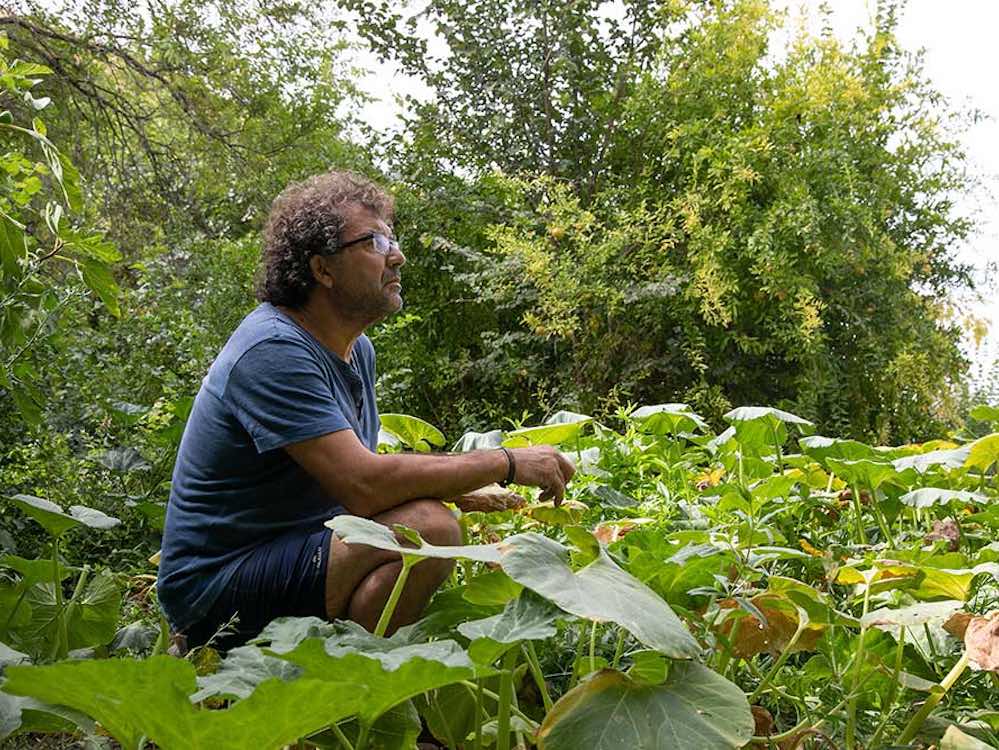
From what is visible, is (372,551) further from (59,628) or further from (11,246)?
(11,246)

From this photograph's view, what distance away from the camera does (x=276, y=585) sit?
2.02 meters

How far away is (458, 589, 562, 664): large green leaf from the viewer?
45.4 inches

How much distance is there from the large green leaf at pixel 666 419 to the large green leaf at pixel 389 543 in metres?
1.60

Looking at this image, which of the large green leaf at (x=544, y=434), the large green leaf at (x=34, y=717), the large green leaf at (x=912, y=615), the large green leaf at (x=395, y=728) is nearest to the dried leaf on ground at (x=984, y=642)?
the large green leaf at (x=912, y=615)

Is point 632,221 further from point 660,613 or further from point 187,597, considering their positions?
point 660,613

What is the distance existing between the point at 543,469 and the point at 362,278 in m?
0.66

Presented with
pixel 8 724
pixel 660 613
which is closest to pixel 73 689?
pixel 8 724

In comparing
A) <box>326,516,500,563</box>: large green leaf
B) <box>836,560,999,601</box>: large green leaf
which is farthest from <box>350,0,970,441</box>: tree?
<box>326,516,500,563</box>: large green leaf

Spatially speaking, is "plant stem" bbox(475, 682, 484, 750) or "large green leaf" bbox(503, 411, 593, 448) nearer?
"plant stem" bbox(475, 682, 484, 750)

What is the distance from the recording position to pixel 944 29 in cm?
614

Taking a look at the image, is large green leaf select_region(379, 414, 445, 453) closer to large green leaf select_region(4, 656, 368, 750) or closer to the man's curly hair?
the man's curly hair

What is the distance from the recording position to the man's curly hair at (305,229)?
246cm

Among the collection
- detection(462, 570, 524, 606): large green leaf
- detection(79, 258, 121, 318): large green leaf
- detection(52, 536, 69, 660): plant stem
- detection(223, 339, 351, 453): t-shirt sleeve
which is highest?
detection(79, 258, 121, 318): large green leaf

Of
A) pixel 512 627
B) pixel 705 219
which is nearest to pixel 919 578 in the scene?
pixel 512 627
